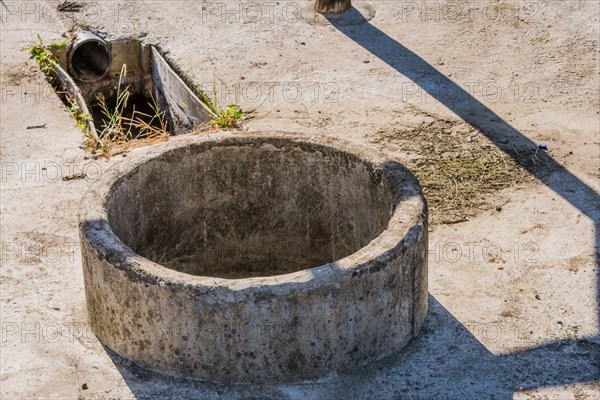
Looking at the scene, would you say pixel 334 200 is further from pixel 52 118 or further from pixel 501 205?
pixel 52 118

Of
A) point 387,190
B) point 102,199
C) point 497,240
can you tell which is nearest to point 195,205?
point 102,199

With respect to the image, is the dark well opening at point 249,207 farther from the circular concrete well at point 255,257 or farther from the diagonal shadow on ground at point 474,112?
the diagonal shadow on ground at point 474,112

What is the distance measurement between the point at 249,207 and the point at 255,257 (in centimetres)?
31

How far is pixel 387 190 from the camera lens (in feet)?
16.9

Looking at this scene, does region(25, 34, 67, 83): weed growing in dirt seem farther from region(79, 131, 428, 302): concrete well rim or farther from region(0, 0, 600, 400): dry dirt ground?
region(79, 131, 428, 302): concrete well rim

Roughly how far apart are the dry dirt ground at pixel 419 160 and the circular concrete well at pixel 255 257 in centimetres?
14

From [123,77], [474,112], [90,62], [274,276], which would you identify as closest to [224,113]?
[123,77]

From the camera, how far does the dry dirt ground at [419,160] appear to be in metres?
4.82

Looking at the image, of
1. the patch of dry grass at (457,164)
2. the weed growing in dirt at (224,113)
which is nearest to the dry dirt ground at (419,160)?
the patch of dry grass at (457,164)

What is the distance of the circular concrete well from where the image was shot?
4.47 m

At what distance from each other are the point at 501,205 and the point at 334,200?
43.9 inches

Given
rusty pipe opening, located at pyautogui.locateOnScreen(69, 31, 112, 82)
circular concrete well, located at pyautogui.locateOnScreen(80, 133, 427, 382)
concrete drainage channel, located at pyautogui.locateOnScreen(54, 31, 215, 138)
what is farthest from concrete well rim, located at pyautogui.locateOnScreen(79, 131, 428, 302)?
rusty pipe opening, located at pyautogui.locateOnScreen(69, 31, 112, 82)

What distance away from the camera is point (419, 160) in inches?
256

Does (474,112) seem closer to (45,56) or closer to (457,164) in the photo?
(457,164)
